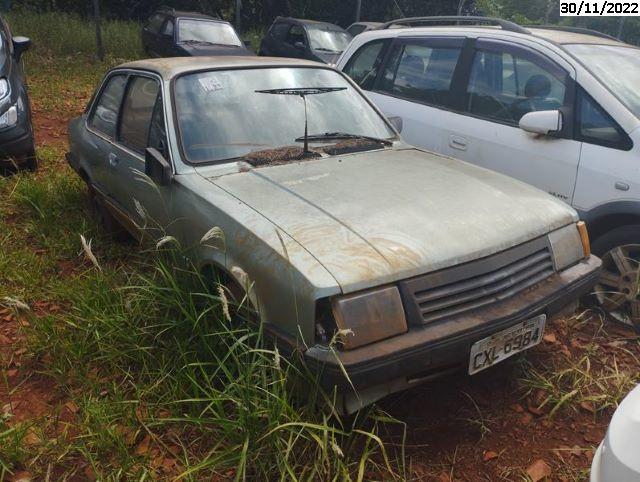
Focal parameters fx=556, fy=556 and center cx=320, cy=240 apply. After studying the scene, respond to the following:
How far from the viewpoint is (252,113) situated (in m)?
3.21

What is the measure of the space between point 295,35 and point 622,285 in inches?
421

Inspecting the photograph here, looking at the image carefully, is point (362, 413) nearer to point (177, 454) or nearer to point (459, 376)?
point (459, 376)

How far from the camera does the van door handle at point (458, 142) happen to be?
4.17 m

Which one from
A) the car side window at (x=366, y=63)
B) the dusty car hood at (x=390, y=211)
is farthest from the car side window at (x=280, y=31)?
the dusty car hood at (x=390, y=211)

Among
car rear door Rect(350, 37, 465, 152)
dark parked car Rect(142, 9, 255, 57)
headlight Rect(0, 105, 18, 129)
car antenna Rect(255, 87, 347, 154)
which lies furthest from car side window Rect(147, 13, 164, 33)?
car antenna Rect(255, 87, 347, 154)

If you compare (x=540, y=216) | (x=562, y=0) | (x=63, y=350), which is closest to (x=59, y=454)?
(x=63, y=350)

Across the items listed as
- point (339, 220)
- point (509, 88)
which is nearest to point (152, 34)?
point (509, 88)

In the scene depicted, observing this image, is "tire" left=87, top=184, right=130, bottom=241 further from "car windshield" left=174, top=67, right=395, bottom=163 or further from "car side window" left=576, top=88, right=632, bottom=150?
"car side window" left=576, top=88, right=632, bottom=150

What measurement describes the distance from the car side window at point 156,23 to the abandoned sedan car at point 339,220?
9619mm

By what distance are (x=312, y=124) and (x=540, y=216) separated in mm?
1426

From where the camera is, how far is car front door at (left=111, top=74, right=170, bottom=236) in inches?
124

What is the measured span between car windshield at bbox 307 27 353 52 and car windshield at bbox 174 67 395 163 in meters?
9.01

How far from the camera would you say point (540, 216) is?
2.68 meters
